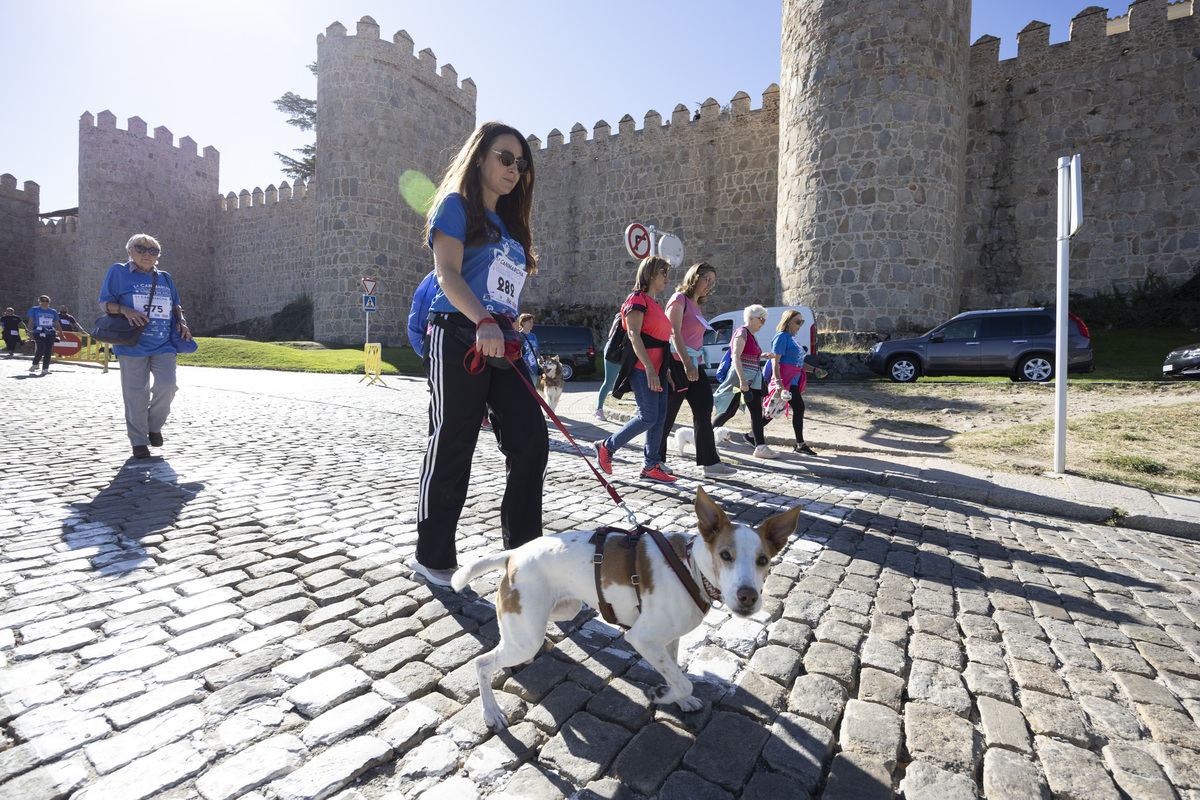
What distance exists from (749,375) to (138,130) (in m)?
39.3

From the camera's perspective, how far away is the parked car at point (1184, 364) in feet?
35.9

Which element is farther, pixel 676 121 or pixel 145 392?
pixel 676 121

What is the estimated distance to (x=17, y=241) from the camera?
3859 cm

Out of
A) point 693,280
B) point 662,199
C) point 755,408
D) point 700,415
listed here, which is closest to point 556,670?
point 700,415

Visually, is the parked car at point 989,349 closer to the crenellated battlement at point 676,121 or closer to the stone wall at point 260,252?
the crenellated battlement at point 676,121

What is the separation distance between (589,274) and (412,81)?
35.7ft

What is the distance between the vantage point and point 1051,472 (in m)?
6.05

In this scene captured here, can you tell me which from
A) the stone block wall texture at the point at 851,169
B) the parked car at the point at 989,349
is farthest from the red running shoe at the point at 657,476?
the parked car at the point at 989,349

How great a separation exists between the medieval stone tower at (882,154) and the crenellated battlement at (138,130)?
113 feet

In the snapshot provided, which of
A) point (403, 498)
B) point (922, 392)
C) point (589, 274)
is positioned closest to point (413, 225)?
point (589, 274)

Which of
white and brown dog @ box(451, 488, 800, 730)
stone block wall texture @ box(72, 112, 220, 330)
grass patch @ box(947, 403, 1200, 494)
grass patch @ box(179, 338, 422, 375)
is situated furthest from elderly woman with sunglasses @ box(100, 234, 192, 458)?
stone block wall texture @ box(72, 112, 220, 330)

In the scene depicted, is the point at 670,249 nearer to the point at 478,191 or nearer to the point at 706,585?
the point at 478,191

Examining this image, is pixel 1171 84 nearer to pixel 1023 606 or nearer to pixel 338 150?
pixel 1023 606

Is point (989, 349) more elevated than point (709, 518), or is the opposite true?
point (989, 349)
